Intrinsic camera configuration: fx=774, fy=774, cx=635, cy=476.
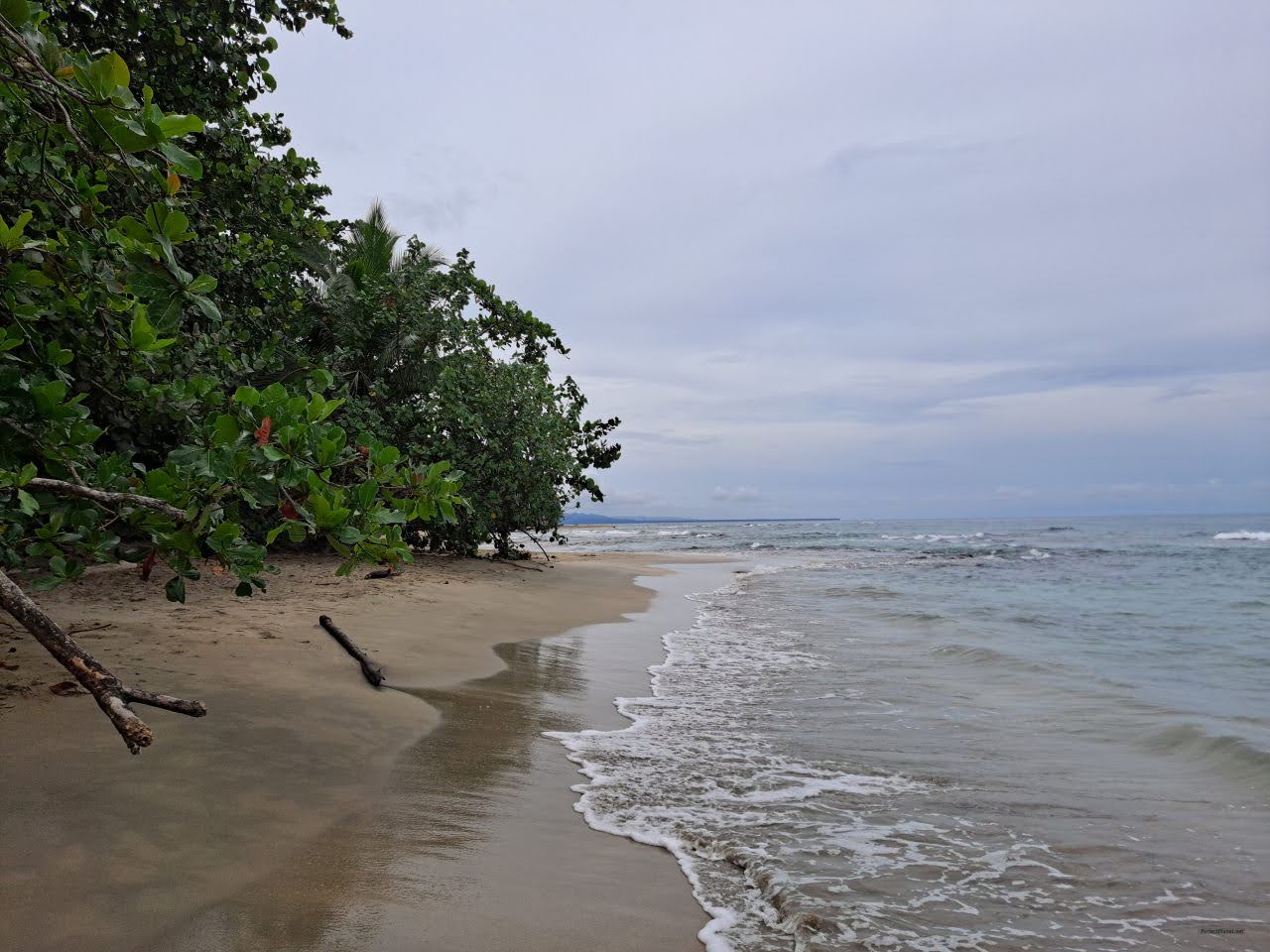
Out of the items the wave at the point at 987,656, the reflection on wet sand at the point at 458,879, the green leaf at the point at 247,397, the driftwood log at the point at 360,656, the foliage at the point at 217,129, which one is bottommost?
the wave at the point at 987,656

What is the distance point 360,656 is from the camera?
6.24 meters

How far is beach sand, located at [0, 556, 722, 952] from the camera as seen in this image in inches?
105

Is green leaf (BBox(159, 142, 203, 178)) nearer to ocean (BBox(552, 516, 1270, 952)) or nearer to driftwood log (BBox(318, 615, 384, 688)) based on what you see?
ocean (BBox(552, 516, 1270, 952))

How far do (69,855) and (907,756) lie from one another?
474 centimetres

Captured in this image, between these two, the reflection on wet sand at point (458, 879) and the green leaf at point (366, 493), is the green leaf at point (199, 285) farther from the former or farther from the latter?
the reflection on wet sand at point (458, 879)

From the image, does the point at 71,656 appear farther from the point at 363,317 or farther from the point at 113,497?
the point at 363,317

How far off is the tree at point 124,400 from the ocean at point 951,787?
2.11 metres

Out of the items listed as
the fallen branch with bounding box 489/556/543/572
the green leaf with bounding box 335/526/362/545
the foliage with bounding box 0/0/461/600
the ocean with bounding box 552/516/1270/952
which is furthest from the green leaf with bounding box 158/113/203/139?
the fallen branch with bounding box 489/556/543/572

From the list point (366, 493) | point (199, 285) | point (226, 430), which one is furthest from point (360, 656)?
point (199, 285)

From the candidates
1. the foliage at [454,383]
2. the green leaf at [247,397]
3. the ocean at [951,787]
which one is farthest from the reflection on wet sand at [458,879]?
the foliage at [454,383]

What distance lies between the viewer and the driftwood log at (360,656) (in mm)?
5962

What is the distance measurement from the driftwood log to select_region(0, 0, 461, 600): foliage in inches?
95.5

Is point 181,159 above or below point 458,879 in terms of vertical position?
above

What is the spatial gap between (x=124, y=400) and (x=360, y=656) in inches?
115
